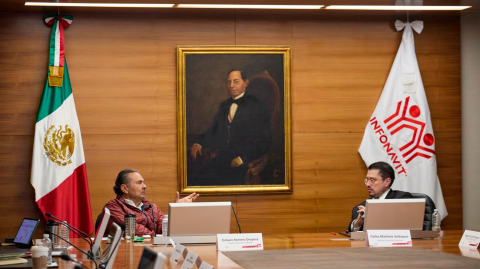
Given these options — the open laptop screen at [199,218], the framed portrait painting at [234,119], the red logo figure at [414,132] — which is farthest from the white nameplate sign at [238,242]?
the red logo figure at [414,132]

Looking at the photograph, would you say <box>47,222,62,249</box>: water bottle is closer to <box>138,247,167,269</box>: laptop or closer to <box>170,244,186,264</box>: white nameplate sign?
<box>170,244,186,264</box>: white nameplate sign

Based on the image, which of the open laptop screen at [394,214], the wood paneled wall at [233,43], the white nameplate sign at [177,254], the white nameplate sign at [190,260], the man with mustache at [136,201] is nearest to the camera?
the white nameplate sign at [190,260]

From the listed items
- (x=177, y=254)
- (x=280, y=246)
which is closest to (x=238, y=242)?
(x=280, y=246)

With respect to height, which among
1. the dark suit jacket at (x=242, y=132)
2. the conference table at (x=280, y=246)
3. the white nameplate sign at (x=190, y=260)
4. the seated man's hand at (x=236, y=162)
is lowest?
the conference table at (x=280, y=246)

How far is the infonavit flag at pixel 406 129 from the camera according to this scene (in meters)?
6.45

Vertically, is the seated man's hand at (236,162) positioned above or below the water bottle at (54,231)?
above

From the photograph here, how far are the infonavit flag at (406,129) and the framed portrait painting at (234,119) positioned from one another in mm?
986

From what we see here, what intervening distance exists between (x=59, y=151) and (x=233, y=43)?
2064mm

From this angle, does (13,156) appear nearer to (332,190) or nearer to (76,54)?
(76,54)

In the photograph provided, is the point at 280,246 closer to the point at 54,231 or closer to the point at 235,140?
the point at 54,231

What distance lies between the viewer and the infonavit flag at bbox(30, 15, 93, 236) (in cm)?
585

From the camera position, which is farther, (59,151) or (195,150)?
(195,150)

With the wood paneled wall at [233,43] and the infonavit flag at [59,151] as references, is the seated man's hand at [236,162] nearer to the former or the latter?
the wood paneled wall at [233,43]

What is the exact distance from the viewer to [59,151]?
19.4 feet
